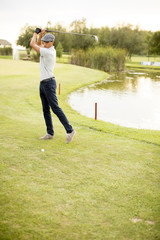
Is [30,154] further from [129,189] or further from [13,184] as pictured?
[129,189]

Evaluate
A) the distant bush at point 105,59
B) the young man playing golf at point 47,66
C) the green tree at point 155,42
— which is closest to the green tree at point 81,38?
the green tree at point 155,42

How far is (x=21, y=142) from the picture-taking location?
6.00 metres

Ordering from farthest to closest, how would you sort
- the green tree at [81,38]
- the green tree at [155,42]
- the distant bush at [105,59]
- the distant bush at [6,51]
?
the distant bush at [6,51]
the green tree at [81,38]
the green tree at [155,42]
the distant bush at [105,59]

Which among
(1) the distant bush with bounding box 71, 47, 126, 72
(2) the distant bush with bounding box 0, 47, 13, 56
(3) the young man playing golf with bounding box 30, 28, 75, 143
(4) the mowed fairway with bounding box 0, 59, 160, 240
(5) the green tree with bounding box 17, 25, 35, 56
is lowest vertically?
(4) the mowed fairway with bounding box 0, 59, 160, 240

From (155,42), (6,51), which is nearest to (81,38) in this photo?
(155,42)

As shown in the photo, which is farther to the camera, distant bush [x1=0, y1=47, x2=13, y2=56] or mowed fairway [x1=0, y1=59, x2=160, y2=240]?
distant bush [x1=0, y1=47, x2=13, y2=56]

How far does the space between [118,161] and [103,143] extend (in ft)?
4.22

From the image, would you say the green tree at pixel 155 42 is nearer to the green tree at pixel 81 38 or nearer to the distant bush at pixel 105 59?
the green tree at pixel 81 38

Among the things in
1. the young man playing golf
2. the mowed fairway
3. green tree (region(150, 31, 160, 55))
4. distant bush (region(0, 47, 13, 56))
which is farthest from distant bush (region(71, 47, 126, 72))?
distant bush (region(0, 47, 13, 56))

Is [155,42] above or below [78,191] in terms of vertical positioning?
above

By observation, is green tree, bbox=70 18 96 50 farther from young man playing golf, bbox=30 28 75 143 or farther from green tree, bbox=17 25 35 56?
young man playing golf, bbox=30 28 75 143

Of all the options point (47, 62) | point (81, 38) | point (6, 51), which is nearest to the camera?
point (47, 62)

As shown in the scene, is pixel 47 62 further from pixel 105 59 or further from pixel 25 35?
pixel 25 35

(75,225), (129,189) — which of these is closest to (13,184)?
(75,225)
